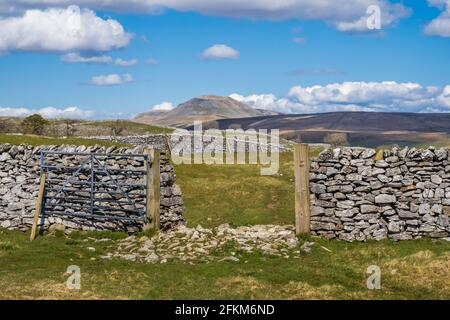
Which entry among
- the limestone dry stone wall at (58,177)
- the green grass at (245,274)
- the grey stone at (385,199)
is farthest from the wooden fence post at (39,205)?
the grey stone at (385,199)

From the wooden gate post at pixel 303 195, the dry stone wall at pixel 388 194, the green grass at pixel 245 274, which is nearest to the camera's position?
the green grass at pixel 245 274

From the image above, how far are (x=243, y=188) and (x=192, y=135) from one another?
26.5 meters

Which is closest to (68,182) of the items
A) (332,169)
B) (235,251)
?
(235,251)

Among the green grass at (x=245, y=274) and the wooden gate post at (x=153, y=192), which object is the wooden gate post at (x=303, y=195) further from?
the wooden gate post at (x=153, y=192)

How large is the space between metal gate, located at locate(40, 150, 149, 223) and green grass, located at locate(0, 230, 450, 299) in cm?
223

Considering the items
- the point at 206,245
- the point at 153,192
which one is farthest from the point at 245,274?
the point at 153,192

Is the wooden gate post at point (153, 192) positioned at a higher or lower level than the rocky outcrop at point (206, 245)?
higher

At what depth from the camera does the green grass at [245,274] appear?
493 inches

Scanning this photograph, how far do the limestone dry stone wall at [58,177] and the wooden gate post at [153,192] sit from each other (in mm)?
396

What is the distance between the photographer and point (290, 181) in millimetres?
34906

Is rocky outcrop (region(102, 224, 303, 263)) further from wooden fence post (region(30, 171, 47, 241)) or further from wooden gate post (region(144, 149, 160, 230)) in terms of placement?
A: wooden fence post (region(30, 171, 47, 241))

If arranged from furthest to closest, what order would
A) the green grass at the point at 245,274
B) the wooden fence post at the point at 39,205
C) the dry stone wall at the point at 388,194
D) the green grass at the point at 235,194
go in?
1. the green grass at the point at 235,194
2. the wooden fence post at the point at 39,205
3. the dry stone wall at the point at 388,194
4. the green grass at the point at 245,274
